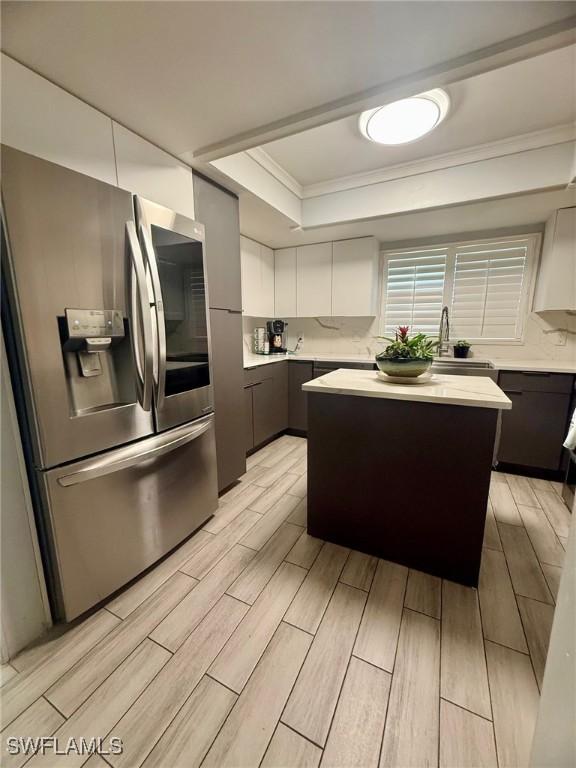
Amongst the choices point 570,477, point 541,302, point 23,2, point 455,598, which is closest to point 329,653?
point 455,598

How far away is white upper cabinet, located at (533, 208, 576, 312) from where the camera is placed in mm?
2551

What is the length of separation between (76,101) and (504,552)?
312 centimetres

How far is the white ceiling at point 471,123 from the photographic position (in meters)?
1.55

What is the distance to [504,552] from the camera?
5.82ft

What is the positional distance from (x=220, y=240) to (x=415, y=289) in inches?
94.1

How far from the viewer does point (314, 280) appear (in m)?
3.59

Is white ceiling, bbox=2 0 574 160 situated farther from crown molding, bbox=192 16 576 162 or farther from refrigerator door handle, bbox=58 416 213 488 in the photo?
refrigerator door handle, bbox=58 416 213 488

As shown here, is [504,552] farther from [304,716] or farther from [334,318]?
[334,318]

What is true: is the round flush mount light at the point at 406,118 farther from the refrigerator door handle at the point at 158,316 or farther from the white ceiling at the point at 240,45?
the refrigerator door handle at the point at 158,316

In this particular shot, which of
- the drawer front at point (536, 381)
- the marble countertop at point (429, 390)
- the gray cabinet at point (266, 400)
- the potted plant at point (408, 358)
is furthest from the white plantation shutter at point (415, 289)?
the potted plant at point (408, 358)

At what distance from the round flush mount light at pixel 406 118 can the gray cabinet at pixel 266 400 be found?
77.4 inches

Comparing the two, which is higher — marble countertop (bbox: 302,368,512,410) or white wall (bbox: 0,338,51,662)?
marble countertop (bbox: 302,368,512,410)

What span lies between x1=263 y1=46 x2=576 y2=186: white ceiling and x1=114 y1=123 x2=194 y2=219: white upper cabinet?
2.65 feet

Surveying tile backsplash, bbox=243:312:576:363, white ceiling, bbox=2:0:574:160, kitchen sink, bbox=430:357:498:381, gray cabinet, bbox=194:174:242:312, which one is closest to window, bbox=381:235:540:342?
tile backsplash, bbox=243:312:576:363
